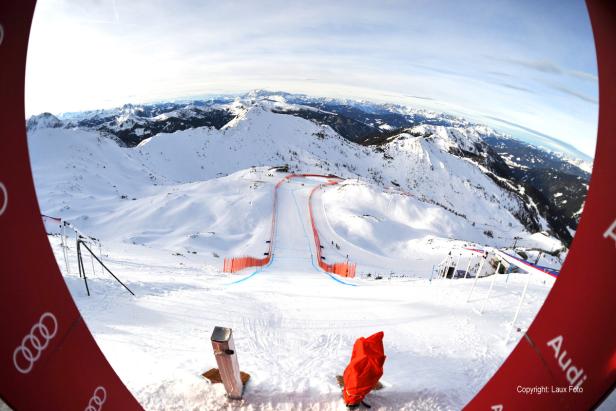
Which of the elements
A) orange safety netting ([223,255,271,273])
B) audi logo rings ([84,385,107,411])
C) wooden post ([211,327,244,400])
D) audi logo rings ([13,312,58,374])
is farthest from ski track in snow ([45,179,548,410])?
orange safety netting ([223,255,271,273])

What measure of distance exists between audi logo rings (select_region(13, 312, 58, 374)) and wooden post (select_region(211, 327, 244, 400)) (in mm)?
2199

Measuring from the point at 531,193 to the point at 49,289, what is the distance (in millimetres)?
158267

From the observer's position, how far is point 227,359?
14.0ft

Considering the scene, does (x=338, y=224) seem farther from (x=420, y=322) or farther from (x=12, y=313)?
(x=12, y=313)

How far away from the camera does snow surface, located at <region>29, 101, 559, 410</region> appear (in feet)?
18.0

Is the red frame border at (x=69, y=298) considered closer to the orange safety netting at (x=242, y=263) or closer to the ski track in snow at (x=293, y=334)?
the ski track in snow at (x=293, y=334)

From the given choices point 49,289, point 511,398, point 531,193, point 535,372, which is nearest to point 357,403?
point 511,398

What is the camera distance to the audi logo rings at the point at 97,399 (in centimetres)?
238

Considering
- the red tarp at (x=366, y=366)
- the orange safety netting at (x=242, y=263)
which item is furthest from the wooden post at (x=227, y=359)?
the orange safety netting at (x=242, y=263)

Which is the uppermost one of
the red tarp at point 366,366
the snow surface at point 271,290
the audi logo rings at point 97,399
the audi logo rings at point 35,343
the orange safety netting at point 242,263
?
the audi logo rings at point 35,343

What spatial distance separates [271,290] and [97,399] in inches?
384

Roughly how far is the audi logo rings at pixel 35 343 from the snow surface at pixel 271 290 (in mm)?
3560

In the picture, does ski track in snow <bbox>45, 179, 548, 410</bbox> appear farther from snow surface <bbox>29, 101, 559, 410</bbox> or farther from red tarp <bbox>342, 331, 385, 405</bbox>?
red tarp <bbox>342, 331, 385, 405</bbox>

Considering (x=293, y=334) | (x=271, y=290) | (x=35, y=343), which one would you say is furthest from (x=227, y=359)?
(x=271, y=290)
